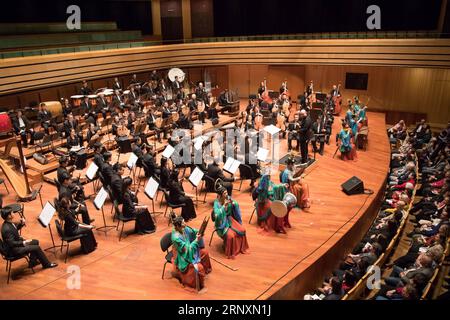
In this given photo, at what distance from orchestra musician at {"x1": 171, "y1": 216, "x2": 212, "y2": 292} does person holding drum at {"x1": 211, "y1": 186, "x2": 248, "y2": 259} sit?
781 mm

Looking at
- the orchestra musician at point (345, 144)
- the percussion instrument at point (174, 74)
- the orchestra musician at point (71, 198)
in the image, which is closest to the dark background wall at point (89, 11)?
the percussion instrument at point (174, 74)

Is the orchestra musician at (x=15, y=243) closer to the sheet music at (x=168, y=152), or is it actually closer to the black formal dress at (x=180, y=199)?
the black formal dress at (x=180, y=199)

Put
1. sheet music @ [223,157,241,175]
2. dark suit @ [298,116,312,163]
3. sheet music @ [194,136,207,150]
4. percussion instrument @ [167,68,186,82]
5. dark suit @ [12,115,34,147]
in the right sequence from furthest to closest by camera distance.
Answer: percussion instrument @ [167,68,186,82]
dark suit @ [12,115,34,147]
dark suit @ [298,116,312,163]
sheet music @ [194,136,207,150]
sheet music @ [223,157,241,175]

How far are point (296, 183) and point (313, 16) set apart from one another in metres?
13.9

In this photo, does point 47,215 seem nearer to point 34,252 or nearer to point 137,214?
point 34,252

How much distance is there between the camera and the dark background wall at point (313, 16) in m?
17.0

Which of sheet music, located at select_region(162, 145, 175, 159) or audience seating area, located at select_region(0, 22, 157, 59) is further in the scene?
audience seating area, located at select_region(0, 22, 157, 59)

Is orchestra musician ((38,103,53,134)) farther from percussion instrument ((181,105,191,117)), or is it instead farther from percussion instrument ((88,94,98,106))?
percussion instrument ((181,105,191,117))

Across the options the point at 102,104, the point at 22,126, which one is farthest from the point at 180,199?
the point at 102,104

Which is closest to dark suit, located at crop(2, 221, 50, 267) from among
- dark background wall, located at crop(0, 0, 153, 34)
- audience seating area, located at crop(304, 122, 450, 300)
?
audience seating area, located at crop(304, 122, 450, 300)

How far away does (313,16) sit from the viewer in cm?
1991

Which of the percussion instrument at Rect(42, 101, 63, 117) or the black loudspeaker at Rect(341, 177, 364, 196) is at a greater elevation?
the percussion instrument at Rect(42, 101, 63, 117)

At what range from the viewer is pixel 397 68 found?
56.5ft

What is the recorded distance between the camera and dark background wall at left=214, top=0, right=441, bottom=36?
55.7ft
